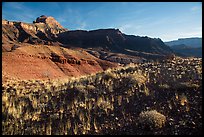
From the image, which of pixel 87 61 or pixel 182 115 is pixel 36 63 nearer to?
pixel 87 61

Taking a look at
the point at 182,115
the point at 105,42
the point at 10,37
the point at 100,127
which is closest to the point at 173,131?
the point at 182,115

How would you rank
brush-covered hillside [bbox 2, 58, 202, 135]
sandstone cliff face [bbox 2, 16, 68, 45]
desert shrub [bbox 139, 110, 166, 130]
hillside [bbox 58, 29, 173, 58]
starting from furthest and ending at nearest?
hillside [bbox 58, 29, 173, 58] < sandstone cliff face [bbox 2, 16, 68, 45] < brush-covered hillside [bbox 2, 58, 202, 135] < desert shrub [bbox 139, 110, 166, 130]

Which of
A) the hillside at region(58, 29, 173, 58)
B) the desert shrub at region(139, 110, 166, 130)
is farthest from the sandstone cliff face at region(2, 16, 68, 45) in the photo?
the desert shrub at region(139, 110, 166, 130)

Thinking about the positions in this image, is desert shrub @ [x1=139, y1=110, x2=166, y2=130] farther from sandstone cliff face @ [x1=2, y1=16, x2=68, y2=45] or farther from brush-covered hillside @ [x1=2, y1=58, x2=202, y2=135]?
sandstone cliff face @ [x1=2, y1=16, x2=68, y2=45]

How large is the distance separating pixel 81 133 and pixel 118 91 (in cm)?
484

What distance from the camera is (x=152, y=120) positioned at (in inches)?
336

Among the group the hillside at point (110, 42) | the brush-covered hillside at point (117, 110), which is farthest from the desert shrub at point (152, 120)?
the hillside at point (110, 42)

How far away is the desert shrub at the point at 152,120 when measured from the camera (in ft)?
27.7

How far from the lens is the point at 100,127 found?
29.3 feet

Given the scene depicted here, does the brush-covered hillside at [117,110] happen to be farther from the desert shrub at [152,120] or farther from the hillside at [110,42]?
the hillside at [110,42]

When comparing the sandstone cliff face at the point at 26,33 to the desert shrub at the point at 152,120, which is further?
the sandstone cliff face at the point at 26,33

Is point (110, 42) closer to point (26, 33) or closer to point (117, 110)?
point (26, 33)

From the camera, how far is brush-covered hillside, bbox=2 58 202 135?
8633mm

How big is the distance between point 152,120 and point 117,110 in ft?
6.92
